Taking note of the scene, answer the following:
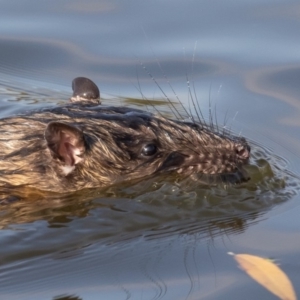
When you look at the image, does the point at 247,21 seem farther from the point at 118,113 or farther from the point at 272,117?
the point at 118,113

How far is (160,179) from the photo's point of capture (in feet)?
27.9

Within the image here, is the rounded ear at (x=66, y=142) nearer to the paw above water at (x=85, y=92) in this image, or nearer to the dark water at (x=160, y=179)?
the dark water at (x=160, y=179)

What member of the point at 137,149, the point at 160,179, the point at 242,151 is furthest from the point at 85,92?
the point at 242,151

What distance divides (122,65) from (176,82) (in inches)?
30.9

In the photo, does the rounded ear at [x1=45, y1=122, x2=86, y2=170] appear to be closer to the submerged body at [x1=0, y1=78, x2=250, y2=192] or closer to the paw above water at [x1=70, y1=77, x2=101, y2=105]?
the submerged body at [x1=0, y1=78, x2=250, y2=192]

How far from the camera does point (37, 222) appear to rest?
7.84 m

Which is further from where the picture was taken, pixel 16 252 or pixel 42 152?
pixel 42 152

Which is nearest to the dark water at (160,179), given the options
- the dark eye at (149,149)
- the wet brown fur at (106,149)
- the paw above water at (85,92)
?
the wet brown fur at (106,149)

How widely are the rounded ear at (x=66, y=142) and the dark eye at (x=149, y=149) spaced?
548 mm

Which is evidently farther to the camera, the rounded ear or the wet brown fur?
the wet brown fur

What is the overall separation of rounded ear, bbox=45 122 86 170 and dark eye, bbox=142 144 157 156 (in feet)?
1.80

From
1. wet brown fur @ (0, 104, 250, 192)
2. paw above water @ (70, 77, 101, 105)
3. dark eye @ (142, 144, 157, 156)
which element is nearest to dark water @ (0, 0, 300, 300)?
wet brown fur @ (0, 104, 250, 192)

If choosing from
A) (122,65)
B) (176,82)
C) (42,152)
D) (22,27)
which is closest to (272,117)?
(176,82)

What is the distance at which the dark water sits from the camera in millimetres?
6852
